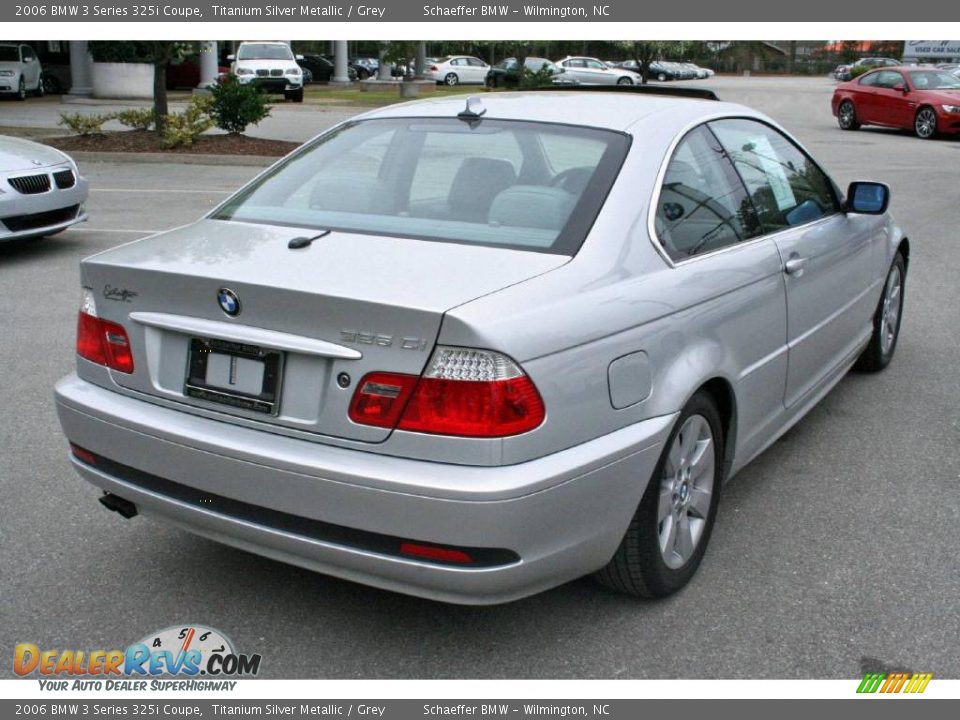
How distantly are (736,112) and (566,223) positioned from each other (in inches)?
56.9

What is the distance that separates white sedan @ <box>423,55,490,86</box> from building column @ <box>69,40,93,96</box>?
1784cm

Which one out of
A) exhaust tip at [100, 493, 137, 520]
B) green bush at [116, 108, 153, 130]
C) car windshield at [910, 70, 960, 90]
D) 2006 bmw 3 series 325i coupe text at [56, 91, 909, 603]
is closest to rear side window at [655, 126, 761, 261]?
2006 bmw 3 series 325i coupe text at [56, 91, 909, 603]

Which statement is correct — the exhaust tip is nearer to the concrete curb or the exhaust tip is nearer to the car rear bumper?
the car rear bumper

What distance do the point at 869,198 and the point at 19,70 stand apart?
32.4 meters

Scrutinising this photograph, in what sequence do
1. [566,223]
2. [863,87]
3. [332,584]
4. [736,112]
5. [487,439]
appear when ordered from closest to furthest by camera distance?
[487,439]
[566,223]
[332,584]
[736,112]
[863,87]

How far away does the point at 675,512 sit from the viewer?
359 centimetres

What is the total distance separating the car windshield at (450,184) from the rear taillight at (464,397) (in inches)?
22.9

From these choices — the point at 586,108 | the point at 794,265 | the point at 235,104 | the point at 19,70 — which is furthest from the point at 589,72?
the point at 586,108

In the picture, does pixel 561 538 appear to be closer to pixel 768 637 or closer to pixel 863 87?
pixel 768 637

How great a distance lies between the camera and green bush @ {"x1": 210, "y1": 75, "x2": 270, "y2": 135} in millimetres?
17984

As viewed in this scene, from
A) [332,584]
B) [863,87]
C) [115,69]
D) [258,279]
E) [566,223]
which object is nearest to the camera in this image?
[258,279]

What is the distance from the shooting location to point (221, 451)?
307 cm

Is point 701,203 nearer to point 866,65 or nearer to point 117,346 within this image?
point 117,346

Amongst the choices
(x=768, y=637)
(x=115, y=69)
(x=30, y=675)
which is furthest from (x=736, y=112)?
(x=115, y=69)
